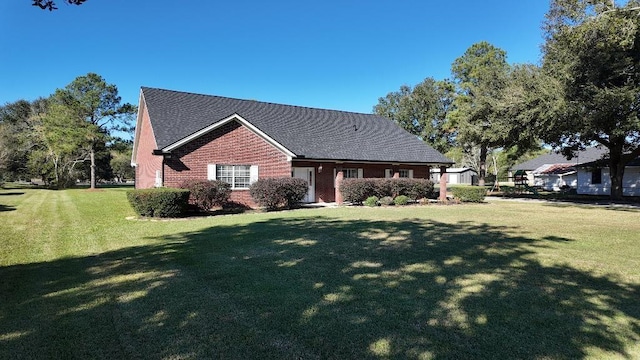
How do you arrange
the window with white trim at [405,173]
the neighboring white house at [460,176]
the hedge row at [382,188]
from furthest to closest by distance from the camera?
the neighboring white house at [460,176] < the window with white trim at [405,173] < the hedge row at [382,188]

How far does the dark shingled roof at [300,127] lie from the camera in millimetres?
18719

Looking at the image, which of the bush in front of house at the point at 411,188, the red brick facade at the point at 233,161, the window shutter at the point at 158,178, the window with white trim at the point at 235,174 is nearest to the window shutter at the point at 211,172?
the window with white trim at the point at 235,174

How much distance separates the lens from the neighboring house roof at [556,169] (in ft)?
128

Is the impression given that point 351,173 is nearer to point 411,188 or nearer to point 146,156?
point 411,188

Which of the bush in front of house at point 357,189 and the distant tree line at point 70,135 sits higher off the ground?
the distant tree line at point 70,135

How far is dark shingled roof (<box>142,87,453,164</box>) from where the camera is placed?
1872cm

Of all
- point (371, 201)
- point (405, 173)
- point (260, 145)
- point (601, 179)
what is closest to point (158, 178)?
point (260, 145)

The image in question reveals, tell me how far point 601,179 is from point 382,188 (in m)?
25.7

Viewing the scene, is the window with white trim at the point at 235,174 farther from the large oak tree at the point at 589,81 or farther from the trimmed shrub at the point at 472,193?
the large oak tree at the point at 589,81

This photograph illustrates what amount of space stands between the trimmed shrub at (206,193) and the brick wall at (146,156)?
2.53m

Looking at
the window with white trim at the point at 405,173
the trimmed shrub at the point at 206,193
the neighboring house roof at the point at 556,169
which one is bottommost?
the trimmed shrub at the point at 206,193

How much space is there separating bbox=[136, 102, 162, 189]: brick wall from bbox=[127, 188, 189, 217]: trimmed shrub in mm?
3731

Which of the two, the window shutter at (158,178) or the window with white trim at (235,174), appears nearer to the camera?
the window shutter at (158,178)

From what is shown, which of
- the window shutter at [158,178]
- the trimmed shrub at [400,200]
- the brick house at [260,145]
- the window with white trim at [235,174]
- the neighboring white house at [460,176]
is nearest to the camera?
the window shutter at [158,178]
